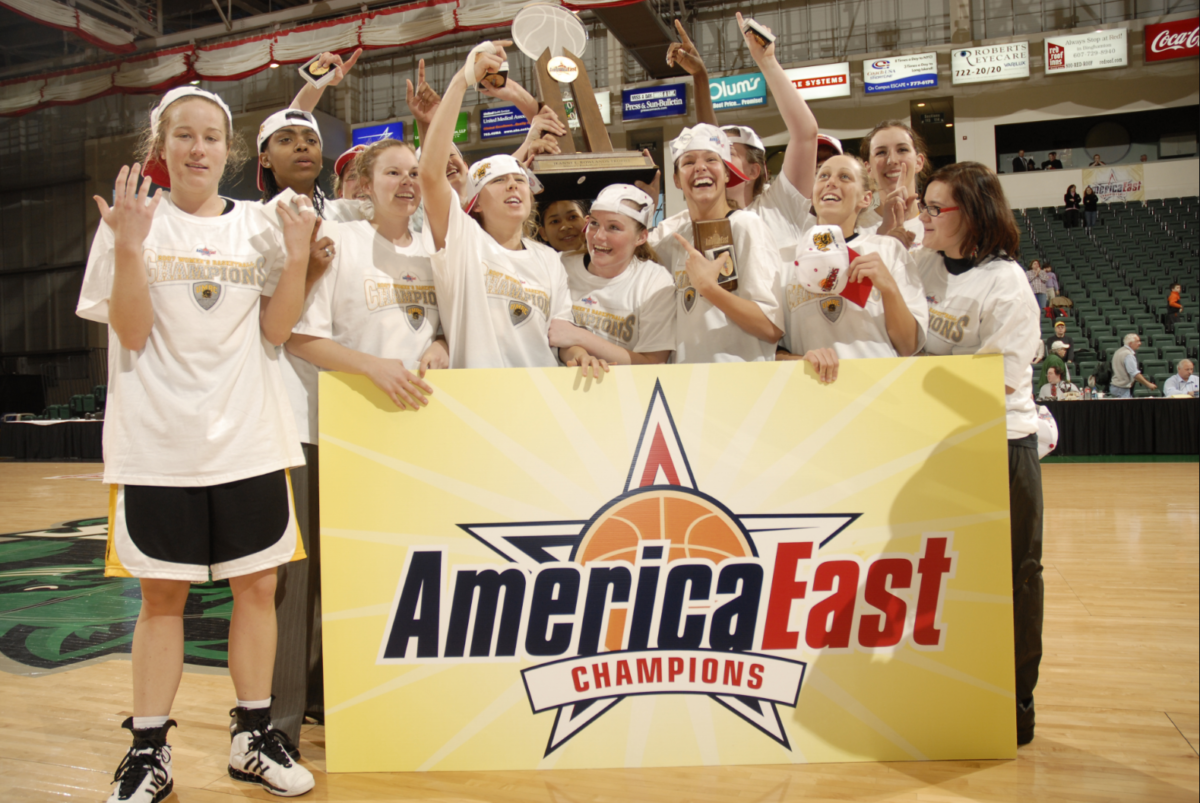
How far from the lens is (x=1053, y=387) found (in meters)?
10.5

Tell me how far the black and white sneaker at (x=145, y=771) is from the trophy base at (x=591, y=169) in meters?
2.09

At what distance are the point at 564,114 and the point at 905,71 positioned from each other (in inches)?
633

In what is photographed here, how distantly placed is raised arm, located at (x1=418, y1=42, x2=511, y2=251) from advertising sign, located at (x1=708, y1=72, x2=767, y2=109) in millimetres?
15879

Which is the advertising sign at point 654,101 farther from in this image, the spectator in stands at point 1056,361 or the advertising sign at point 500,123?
the spectator in stands at point 1056,361

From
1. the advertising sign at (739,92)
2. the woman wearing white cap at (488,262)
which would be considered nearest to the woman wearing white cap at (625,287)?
the woman wearing white cap at (488,262)

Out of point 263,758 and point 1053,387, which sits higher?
point 1053,387

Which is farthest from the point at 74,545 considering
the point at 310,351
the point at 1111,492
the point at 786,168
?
the point at 1111,492

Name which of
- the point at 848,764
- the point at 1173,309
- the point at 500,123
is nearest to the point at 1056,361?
the point at 1173,309

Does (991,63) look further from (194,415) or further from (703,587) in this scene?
(194,415)

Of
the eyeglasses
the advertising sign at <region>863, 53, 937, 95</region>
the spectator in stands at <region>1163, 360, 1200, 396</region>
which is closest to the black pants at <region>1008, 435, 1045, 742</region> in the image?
the eyeglasses

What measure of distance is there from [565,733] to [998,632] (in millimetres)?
1179

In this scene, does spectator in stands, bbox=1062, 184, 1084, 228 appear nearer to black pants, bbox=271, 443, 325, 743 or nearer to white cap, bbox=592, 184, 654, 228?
white cap, bbox=592, 184, 654, 228

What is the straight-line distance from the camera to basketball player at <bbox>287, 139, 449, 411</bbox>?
7.73 feet

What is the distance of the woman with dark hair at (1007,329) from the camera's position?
232 centimetres
